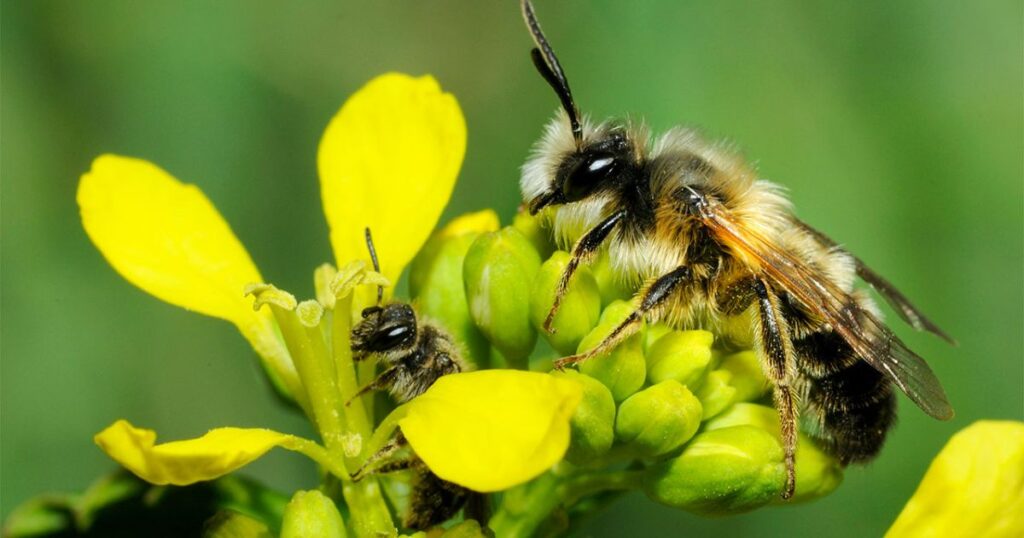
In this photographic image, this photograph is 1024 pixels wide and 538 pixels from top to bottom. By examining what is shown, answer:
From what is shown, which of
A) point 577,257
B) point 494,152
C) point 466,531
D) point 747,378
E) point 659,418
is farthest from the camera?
point 494,152

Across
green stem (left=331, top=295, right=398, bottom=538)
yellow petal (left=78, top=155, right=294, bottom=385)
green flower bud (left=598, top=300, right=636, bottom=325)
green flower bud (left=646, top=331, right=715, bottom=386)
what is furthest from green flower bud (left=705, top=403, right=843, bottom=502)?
yellow petal (left=78, top=155, right=294, bottom=385)

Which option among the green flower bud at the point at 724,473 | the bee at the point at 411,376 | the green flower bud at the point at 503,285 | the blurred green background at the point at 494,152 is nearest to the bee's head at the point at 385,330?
the bee at the point at 411,376

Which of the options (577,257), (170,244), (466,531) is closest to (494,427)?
(466,531)

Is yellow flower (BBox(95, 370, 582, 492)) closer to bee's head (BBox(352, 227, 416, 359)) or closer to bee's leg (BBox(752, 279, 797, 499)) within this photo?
bee's head (BBox(352, 227, 416, 359))

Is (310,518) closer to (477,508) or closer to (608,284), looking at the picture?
(477,508)

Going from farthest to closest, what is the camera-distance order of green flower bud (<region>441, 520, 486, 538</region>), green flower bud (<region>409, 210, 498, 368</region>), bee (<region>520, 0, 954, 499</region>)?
green flower bud (<region>409, 210, 498, 368</region>)
bee (<region>520, 0, 954, 499</region>)
green flower bud (<region>441, 520, 486, 538</region>)

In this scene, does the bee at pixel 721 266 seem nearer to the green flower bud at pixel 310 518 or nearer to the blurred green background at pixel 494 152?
the green flower bud at pixel 310 518
